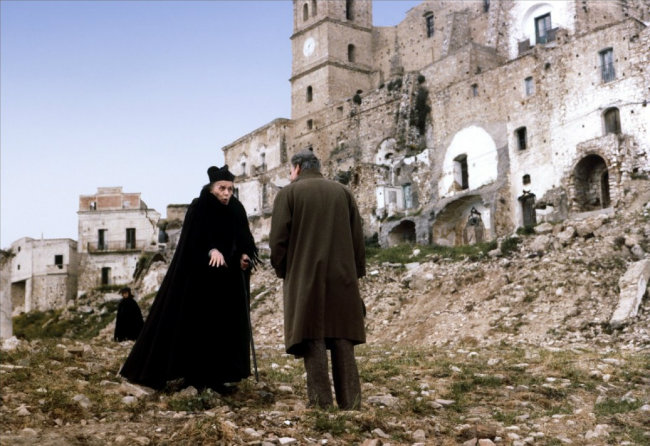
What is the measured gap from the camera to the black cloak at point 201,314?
6.89 m

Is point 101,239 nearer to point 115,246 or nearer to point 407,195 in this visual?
point 115,246

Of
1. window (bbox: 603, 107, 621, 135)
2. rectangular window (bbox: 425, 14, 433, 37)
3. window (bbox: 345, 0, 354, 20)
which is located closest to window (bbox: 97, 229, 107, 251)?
window (bbox: 345, 0, 354, 20)

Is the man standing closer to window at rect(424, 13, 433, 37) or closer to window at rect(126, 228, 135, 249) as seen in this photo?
window at rect(424, 13, 433, 37)

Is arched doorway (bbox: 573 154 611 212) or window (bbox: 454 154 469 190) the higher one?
window (bbox: 454 154 469 190)

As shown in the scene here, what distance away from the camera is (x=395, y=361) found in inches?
377

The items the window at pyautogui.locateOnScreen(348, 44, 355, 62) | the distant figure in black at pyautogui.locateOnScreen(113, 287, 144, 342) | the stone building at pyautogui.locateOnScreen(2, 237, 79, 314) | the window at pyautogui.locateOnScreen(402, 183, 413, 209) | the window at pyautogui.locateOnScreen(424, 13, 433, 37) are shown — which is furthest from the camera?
the stone building at pyautogui.locateOnScreen(2, 237, 79, 314)

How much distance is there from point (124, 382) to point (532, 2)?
108 ft

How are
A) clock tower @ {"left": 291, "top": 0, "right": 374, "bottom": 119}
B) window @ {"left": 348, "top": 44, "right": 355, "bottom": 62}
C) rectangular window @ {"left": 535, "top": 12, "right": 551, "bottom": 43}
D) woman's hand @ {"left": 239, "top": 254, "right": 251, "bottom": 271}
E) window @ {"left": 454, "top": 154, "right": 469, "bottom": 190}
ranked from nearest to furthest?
woman's hand @ {"left": 239, "top": 254, "right": 251, "bottom": 271}
window @ {"left": 454, "top": 154, "right": 469, "bottom": 190}
rectangular window @ {"left": 535, "top": 12, "right": 551, "bottom": 43}
clock tower @ {"left": 291, "top": 0, "right": 374, "bottom": 119}
window @ {"left": 348, "top": 44, "right": 355, "bottom": 62}

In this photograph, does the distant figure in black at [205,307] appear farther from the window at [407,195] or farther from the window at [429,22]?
the window at [429,22]

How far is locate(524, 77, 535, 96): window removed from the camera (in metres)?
29.0

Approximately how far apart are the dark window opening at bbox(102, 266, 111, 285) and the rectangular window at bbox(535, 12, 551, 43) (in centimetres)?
2876

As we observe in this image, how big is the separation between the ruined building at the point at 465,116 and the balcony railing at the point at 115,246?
7.87m

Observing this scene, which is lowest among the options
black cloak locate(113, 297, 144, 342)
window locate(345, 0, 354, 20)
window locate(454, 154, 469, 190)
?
black cloak locate(113, 297, 144, 342)

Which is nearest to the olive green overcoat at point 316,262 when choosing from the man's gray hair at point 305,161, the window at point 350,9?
the man's gray hair at point 305,161
